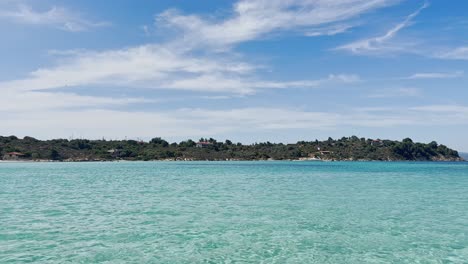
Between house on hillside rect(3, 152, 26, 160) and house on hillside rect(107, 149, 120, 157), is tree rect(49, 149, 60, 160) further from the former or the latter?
house on hillside rect(107, 149, 120, 157)

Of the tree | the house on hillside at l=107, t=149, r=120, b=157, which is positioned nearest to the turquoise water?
the tree

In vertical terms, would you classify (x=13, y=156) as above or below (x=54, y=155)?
below

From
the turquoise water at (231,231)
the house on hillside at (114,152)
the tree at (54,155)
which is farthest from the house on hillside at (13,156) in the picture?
the turquoise water at (231,231)

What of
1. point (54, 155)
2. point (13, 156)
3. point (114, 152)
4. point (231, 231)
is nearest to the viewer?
point (231, 231)

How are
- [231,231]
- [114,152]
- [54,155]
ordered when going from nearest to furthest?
[231,231]
[54,155]
[114,152]

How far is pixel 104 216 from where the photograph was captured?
23.2 m

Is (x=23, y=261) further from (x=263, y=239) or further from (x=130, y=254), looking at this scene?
(x=263, y=239)

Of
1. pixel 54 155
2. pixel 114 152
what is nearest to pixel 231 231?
pixel 54 155

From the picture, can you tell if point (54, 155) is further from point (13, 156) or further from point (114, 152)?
point (114, 152)

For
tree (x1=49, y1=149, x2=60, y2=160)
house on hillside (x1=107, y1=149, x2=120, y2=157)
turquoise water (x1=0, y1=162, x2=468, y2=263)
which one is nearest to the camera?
turquoise water (x1=0, y1=162, x2=468, y2=263)

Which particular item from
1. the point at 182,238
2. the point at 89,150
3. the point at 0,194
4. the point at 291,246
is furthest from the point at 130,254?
the point at 89,150

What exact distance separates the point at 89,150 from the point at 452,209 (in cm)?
18868

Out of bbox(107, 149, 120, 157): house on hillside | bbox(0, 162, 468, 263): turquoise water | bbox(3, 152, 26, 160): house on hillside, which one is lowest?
bbox(0, 162, 468, 263): turquoise water

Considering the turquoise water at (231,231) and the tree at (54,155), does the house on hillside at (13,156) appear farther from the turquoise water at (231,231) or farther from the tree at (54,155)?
the turquoise water at (231,231)
